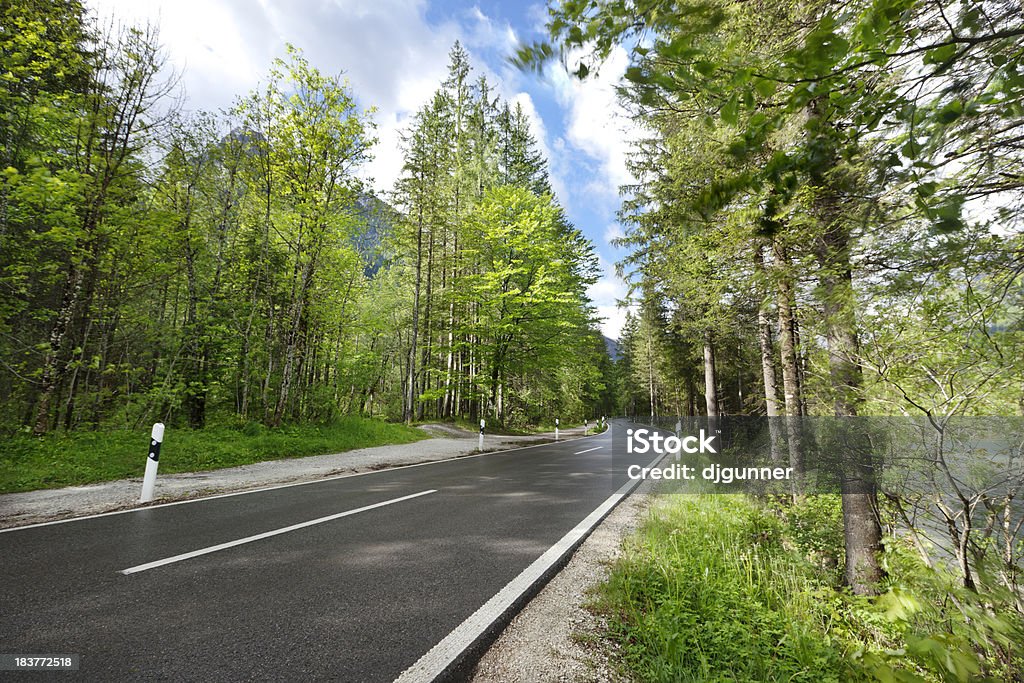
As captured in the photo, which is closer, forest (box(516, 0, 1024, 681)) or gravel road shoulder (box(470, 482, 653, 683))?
forest (box(516, 0, 1024, 681))

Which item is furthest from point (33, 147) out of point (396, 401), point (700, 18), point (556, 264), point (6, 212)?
point (396, 401)

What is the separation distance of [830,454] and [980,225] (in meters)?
3.62

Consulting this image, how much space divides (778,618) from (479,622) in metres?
2.74

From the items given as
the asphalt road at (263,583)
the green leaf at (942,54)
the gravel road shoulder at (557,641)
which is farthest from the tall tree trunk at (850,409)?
the asphalt road at (263,583)

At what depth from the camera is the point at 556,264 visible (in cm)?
1897

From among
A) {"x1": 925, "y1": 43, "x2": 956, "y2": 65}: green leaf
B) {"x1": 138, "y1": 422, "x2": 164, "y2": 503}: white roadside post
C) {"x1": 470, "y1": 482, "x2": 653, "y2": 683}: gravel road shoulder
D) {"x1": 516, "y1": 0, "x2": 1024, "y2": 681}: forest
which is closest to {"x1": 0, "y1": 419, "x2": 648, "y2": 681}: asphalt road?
{"x1": 470, "y1": 482, "x2": 653, "y2": 683}: gravel road shoulder

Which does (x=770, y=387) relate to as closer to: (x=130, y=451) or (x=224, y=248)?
(x=130, y=451)

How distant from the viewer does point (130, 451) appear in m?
8.20

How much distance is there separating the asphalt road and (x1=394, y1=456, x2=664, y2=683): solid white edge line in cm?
8

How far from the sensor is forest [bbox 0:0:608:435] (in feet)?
28.1

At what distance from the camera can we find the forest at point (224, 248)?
8.56 metres

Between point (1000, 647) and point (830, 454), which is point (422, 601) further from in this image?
point (830, 454)

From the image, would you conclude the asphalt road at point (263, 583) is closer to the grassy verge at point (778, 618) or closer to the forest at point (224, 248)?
the grassy verge at point (778, 618)

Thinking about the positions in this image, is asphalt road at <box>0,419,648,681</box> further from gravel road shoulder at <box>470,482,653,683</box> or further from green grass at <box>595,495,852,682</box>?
green grass at <box>595,495,852,682</box>
